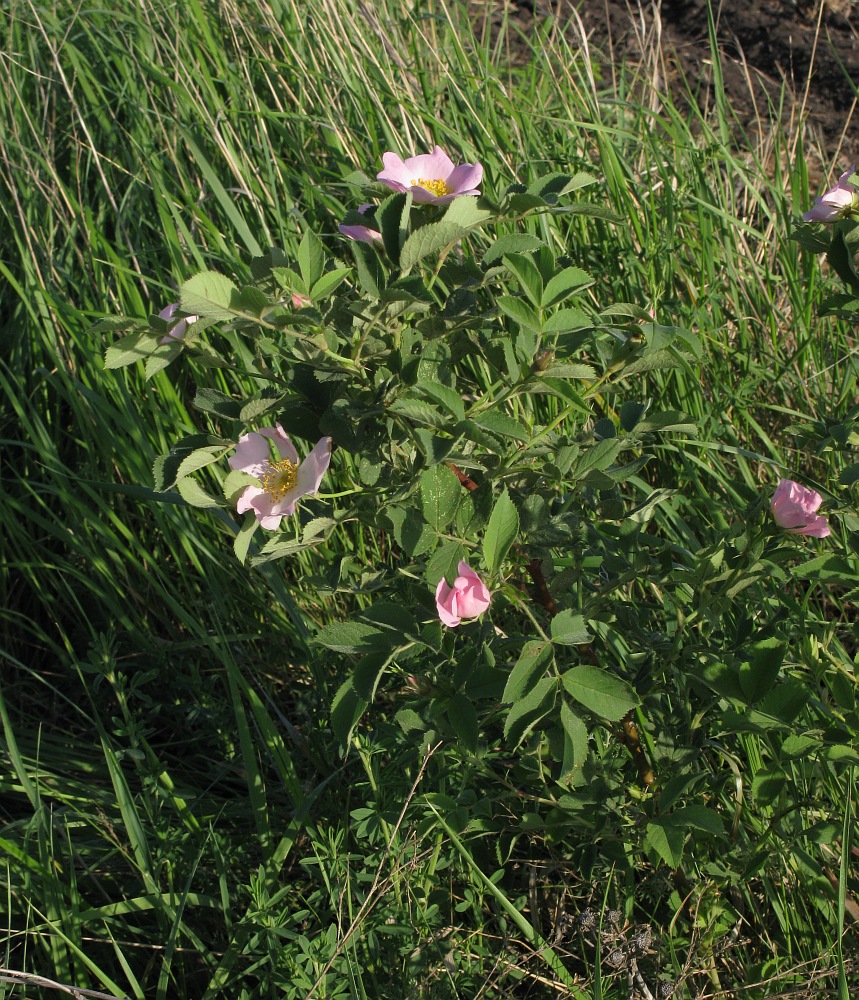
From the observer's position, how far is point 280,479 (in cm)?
103

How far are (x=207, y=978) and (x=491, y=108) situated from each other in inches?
70.6

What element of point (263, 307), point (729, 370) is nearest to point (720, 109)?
point (729, 370)

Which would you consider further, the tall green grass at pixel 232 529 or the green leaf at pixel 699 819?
the tall green grass at pixel 232 529

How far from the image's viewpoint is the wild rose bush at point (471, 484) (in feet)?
3.23

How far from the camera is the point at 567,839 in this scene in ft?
4.63

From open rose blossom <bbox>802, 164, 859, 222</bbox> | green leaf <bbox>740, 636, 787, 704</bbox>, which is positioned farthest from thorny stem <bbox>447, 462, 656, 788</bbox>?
open rose blossom <bbox>802, 164, 859, 222</bbox>

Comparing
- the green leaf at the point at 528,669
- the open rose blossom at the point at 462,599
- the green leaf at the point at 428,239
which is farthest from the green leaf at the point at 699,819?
the green leaf at the point at 428,239

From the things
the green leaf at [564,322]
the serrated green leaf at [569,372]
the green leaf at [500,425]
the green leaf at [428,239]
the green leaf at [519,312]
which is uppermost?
the green leaf at [428,239]

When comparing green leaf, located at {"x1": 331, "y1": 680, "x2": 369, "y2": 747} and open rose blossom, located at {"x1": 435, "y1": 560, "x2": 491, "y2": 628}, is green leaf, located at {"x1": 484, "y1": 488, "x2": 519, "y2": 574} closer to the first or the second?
open rose blossom, located at {"x1": 435, "y1": 560, "x2": 491, "y2": 628}

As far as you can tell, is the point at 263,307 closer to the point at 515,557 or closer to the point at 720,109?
the point at 515,557

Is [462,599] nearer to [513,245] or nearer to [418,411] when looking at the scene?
[418,411]

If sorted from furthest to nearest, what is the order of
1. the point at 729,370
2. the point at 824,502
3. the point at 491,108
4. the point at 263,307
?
the point at 491,108 → the point at 729,370 → the point at 824,502 → the point at 263,307

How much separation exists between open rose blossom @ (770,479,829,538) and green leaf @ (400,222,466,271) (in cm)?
46

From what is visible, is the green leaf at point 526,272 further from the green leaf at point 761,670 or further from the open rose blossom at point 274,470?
the green leaf at point 761,670
